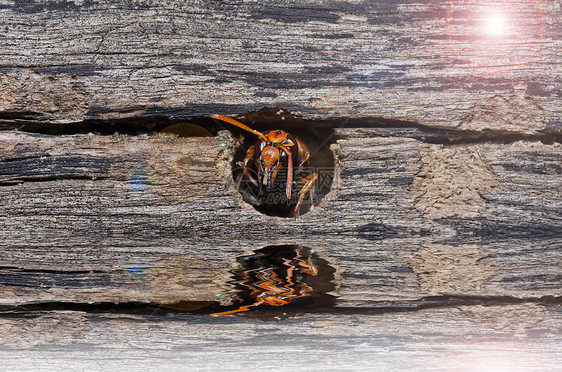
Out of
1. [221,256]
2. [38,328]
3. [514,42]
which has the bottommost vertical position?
[38,328]

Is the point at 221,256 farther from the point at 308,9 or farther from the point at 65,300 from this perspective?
the point at 308,9

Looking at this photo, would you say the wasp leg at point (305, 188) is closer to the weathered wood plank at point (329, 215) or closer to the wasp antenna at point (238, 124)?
the weathered wood plank at point (329, 215)

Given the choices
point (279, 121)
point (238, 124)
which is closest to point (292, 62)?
point (279, 121)

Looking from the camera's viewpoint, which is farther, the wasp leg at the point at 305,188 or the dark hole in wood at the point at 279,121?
the wasp leg at the point at 305,188

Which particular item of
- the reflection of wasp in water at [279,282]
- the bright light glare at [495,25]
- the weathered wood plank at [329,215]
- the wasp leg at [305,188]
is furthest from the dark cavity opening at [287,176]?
the bright light glare at [495,25]

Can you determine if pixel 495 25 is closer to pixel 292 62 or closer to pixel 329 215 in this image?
pixel 292 62

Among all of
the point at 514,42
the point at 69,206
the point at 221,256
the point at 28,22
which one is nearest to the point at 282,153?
the point at 221,256

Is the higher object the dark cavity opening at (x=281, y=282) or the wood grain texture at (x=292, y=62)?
the wood grain texture at (x=292, y=62)
